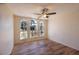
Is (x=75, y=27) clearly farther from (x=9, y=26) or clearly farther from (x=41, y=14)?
(x=9, y=26)

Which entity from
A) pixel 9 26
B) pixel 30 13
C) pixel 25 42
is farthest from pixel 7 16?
pixel 25 42

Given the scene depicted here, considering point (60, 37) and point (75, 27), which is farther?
point (60, 37)

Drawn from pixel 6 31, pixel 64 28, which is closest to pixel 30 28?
pixel 6 31

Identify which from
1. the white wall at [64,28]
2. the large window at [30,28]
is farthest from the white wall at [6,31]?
the white wall at [64,28]

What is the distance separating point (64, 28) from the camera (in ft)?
4.76

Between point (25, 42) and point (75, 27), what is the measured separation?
2.74 feet

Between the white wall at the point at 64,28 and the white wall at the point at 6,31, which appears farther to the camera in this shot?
the white wall at the point at 64,28

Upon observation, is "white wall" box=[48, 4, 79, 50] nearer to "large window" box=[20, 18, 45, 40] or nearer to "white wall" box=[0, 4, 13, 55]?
"large window" box=[20, 18, 45, 40]

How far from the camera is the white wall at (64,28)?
1372mm

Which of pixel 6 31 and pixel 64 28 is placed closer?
pixel 6 31

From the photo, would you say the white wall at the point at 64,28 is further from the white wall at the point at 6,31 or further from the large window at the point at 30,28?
the white wall at the point at 6,31

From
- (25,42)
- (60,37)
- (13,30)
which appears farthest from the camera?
(60,37)

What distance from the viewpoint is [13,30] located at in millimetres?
1297

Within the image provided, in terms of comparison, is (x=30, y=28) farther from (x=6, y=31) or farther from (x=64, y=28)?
(x=64, y=28)
